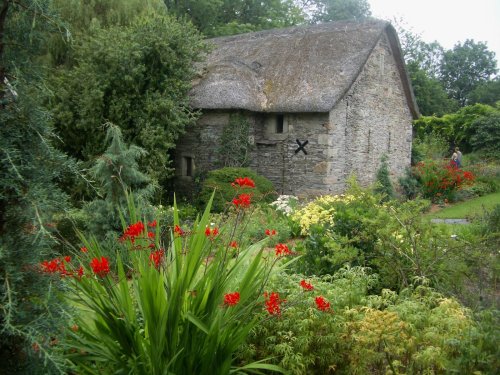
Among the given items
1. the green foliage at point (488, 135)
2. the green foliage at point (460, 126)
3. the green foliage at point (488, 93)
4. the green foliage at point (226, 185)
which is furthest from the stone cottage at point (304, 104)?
the green foliage at point (488, 93)

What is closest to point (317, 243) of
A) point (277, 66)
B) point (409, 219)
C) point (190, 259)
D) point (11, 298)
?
point (409, 219)

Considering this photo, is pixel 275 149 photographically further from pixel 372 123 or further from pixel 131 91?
pixel 131 91

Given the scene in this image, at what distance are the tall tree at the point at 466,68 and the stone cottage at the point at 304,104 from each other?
124 ft

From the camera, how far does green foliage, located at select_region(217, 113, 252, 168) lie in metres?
14.4

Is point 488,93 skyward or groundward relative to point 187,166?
skyward

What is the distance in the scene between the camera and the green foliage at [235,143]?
47.3ft

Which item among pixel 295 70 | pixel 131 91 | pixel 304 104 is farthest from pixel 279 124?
pixel 131 91

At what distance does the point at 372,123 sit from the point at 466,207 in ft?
12.5

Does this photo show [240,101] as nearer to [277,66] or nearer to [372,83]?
[277,66]

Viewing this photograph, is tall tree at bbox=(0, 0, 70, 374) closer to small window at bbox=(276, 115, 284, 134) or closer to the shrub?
the shrub

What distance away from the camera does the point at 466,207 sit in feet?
50.1

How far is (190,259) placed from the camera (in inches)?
149

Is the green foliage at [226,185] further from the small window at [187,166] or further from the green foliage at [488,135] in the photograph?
the green foliage at [488,135]

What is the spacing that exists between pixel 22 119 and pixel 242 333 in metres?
2.01
